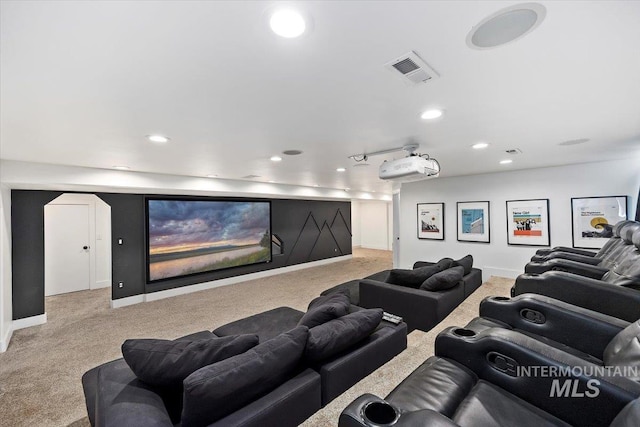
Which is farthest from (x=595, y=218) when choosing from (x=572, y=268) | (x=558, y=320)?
(x=558, y=320)

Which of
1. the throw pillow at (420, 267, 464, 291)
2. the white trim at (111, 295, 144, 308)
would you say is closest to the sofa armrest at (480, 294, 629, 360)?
the throw pillow at (420, 267, 464, 291)

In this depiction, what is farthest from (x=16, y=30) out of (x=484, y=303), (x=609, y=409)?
(x=484, y=303)

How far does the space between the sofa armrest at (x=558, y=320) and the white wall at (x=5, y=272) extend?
17.2ft

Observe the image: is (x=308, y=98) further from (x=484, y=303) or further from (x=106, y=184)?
(x=106, y=184)

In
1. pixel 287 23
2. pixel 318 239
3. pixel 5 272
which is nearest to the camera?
pixel 287 23

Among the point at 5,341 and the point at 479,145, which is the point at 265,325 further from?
the point at 5,341

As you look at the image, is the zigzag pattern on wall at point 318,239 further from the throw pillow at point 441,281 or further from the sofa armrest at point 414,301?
the throw pillow at point 441,281

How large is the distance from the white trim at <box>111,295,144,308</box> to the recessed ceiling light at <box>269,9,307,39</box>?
219 inches

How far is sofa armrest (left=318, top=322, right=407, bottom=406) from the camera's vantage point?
5.12 ft

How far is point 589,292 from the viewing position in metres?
2.12

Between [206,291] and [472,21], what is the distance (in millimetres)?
6078

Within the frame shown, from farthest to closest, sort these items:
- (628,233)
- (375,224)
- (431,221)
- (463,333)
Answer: (375,224) → (431,221) → (628,233) → (463,333)

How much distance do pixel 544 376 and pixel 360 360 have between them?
969 millimetres

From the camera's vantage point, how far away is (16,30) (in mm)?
1065
